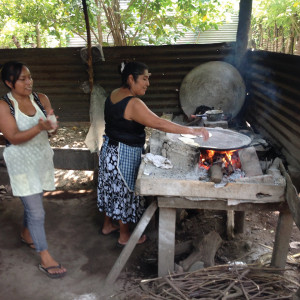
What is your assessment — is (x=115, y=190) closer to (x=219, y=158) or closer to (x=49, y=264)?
(x=49, y=264)

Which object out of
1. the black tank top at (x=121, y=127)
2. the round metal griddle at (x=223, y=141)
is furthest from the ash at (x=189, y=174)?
the black tank top at (x=121, y=127)

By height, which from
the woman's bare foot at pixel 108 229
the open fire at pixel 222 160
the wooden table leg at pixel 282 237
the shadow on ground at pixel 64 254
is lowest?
the shadow on ground at pixel 64 254

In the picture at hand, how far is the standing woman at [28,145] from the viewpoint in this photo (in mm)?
2477

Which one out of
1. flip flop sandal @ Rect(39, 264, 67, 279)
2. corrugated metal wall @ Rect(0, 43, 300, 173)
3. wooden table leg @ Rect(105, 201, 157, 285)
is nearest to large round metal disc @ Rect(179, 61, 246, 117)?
corrugated metal wall @ Rect(0, 43, 300, 173)

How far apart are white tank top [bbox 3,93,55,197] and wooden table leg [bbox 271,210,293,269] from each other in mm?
2137

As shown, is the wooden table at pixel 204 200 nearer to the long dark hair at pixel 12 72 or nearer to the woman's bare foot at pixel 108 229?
the woman's bare foot at pixel 108 229

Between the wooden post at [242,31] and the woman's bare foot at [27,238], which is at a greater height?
the wooden post at [242,31]

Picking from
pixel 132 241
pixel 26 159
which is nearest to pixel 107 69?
pixel 26 159

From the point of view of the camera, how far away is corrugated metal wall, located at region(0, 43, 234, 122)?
492cm

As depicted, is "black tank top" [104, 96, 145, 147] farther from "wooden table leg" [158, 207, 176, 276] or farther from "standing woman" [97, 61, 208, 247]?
"wooden table leg" [158, 207, 176, 276]

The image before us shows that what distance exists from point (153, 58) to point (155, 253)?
3.07m

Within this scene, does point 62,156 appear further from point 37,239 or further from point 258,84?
point 258,84

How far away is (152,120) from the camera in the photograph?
2.76 m

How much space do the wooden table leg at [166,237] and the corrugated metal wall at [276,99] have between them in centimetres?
143
